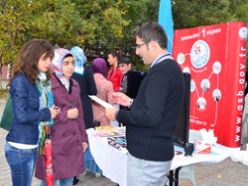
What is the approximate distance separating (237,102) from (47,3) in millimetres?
11364

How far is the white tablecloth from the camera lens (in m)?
3.00

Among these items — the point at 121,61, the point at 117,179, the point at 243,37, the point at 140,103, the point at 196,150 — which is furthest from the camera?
the point at 121,61

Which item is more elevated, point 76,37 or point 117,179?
point 76,37

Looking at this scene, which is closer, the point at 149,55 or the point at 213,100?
the point at 149,55

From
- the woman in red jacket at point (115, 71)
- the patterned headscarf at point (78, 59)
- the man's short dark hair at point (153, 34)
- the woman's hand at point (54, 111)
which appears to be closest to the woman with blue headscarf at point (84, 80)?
the patterned headscarf at point (78, 59)

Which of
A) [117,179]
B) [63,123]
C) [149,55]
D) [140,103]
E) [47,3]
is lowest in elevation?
[117,179]

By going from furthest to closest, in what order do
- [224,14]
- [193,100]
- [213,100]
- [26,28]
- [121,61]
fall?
[224,14], [26,28], [121,61], [193,100], [213,100]

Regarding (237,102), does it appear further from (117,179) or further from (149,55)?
(149,55)

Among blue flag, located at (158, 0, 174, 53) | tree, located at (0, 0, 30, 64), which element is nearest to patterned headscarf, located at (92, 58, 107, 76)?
blue flag, located at (158, 0, 174, 53)

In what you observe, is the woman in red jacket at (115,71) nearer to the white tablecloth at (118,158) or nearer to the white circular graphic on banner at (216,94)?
the white circular graphic on banner at (216,94)

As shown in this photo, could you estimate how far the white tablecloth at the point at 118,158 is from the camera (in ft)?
9.84

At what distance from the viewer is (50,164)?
295 centimetres

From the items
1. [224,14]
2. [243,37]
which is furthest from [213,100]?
[224,14]

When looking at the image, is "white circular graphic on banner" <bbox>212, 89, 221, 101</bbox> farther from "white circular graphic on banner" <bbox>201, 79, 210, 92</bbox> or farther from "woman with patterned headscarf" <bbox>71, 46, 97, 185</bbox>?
"woman with patterned headscarf" <bbox>71, 46, 97, 185</bbox>
